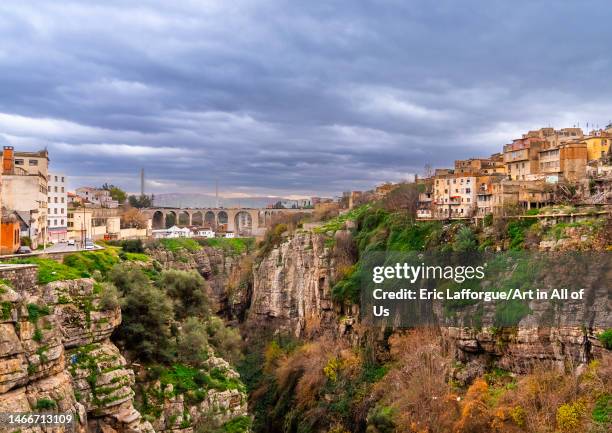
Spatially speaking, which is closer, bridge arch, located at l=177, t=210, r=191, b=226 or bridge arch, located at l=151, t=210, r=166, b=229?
bridge arch, located at l=151, t=210, r=166, b=229

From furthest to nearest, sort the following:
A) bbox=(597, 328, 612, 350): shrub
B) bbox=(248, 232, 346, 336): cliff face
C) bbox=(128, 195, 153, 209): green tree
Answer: bbox=(128, 195, 153, 209): green tree → bbox=(248, 232, 346, 336): cliff face → bbox=(597, 328, 612, 350): shrub

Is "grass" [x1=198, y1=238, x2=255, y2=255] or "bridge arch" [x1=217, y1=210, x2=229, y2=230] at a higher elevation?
"bridge arch" [x1=217, y1=210, x2=229, y2=230]

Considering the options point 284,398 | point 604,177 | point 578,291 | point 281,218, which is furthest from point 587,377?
point 281,218

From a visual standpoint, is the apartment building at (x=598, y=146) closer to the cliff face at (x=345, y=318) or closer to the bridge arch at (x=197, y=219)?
the cliff face at (x=345, y=318)

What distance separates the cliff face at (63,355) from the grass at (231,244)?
49.1 meters

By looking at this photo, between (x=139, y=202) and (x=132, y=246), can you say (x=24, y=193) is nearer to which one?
(x=132, y=246)

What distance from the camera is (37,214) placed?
32.8m

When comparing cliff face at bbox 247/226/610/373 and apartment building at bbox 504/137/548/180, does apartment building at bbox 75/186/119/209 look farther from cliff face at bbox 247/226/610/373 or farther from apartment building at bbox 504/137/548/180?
apartment building at bbox 504/137/548/180

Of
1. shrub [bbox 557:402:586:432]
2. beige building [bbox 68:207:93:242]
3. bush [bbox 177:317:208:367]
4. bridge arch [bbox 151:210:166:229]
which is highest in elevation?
bridge arch [bbox 151:210:166:229]

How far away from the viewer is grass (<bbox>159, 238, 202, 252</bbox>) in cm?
6166

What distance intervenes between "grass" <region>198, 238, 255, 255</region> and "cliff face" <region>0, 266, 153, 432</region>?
49.1 m

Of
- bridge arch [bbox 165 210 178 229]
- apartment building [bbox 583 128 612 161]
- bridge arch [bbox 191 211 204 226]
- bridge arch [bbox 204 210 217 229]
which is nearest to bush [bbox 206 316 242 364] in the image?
apartment building [bbox 583 128 612 161]

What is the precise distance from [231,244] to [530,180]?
41451 millimetres

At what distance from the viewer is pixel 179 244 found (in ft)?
Answer: 210
